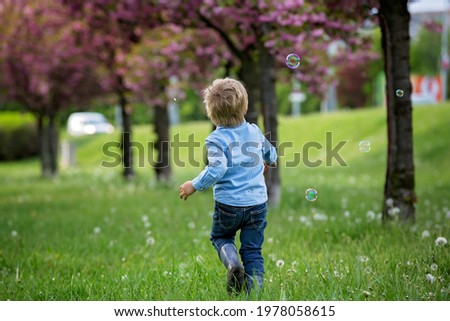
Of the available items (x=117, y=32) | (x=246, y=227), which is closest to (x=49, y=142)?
(x=117, y=32)

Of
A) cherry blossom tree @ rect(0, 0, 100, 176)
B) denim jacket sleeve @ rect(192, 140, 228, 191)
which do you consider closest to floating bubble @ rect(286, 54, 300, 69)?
denim jacket sleeve @ rect(192, 140, 228, 191)

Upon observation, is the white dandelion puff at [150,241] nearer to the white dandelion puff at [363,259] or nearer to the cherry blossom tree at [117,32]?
the white dandelion puff at [363,259]

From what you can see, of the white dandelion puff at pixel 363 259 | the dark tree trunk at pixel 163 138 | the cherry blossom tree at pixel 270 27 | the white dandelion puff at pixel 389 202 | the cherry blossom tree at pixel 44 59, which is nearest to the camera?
the white dandelion puff at pixel 363 259

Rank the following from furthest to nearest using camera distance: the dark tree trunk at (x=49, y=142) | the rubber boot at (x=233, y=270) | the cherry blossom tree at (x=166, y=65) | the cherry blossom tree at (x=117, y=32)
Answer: the dark tree trunk at (x=49, y=142) < the cherry blossom tree at (x=166, y=65) < the cherry blossom tree at (x=117, y=32) < the rubber boot at (x=233, y=270)

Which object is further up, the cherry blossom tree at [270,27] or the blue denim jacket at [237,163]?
the cherry blossom tree at [270,27]

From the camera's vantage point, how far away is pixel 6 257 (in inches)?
273

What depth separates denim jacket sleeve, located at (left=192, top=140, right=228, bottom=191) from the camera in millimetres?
4469

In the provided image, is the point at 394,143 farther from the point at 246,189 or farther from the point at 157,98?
the point at 157,98

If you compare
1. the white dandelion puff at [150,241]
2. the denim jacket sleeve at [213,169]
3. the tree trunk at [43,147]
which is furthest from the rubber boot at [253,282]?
the tree trunk at [43,147]

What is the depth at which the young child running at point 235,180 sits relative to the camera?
451 cm

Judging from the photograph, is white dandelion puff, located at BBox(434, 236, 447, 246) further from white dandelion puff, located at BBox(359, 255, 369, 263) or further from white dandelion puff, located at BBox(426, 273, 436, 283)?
white dandelion puff, located at BBox(426, 273, 436, 283)

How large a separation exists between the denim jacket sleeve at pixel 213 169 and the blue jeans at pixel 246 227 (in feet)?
0.86

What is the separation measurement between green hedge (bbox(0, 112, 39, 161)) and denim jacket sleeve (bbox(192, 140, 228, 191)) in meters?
36.2

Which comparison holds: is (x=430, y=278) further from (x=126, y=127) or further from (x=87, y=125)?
(x=87, y=125)
